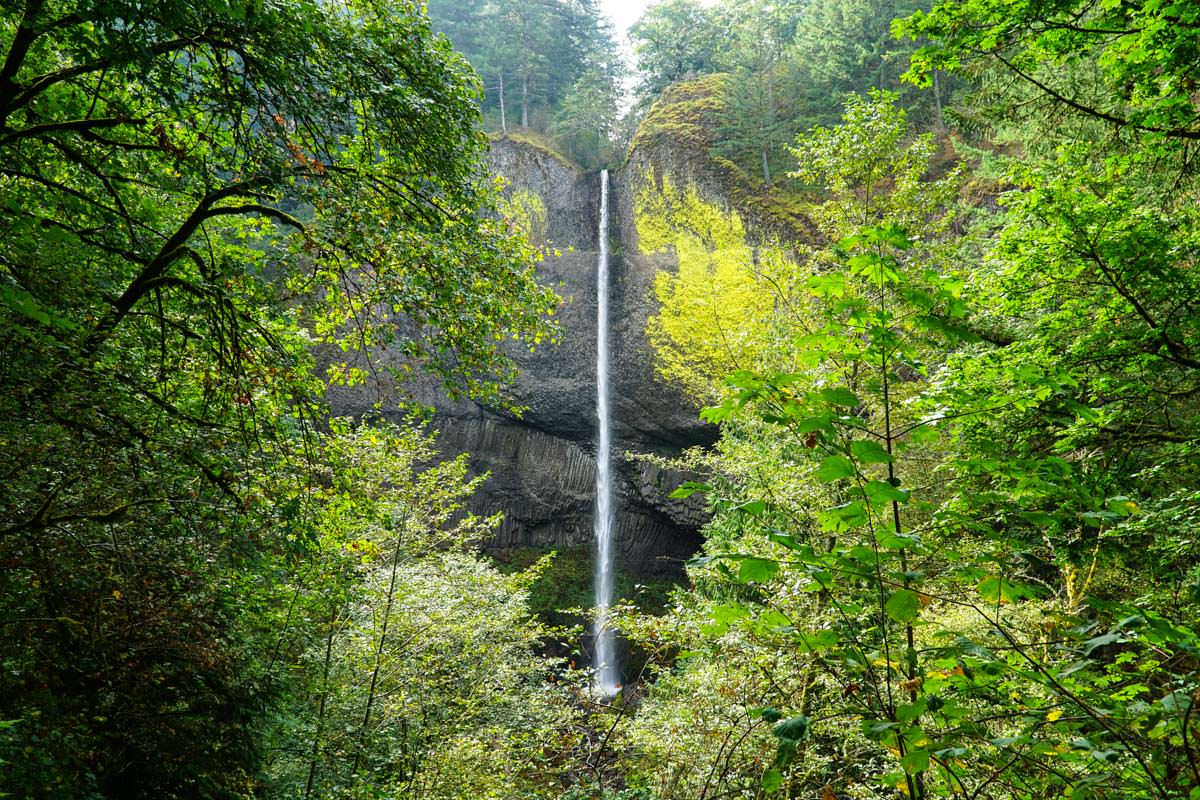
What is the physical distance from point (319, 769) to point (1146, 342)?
8820 millimetres

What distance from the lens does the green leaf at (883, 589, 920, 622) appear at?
1.40 m

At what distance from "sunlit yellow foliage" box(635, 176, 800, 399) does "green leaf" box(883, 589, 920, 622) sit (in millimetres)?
11835

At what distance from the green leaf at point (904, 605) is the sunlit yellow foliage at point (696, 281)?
1184 cm

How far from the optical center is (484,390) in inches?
198

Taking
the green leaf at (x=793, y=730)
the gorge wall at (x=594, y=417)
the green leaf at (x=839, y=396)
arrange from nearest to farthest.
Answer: the green leaf at (x=793, y=730), the green leaf at (x=839, y=396), the gorge wall at (x=594, y=417)

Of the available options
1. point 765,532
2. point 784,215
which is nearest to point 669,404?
point 784,215

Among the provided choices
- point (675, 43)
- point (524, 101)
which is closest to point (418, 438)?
point (524, 101)

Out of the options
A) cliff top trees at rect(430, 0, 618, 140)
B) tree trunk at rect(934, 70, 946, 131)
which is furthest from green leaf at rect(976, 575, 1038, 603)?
cliff top trees at rect(430, 0, 618, 140)

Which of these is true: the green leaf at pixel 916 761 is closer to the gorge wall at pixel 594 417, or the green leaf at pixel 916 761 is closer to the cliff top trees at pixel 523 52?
the gorge wall at pixel 594 417

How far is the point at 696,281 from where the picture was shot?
1789cm

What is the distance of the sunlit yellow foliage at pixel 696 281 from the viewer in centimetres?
1477

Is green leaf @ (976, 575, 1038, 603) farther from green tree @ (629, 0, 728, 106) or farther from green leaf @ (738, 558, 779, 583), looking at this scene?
green tree @ (629, 0, 728, 106)

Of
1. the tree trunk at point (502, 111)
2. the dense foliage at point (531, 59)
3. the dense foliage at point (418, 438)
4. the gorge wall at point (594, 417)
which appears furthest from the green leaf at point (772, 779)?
the tree trunk at point (502, 111)

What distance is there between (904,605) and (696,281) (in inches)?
673
